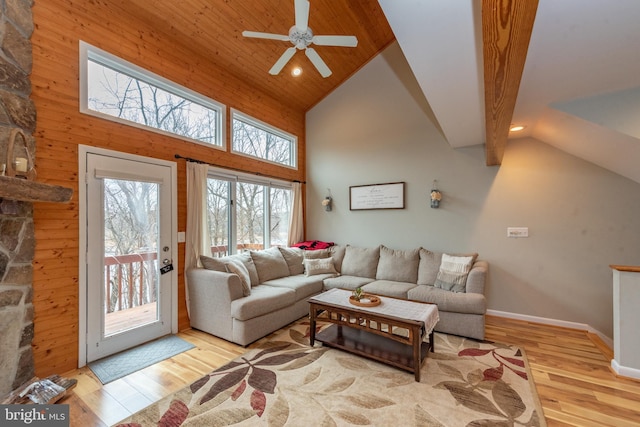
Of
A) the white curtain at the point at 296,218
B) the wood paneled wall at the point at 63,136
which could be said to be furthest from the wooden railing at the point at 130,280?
the white curtain at the point at 296,218

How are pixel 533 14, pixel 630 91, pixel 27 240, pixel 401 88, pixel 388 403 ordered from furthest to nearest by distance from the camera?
pixel 401 88, pixel 630 91, pixel 27 240, pixel 388 403, pixel 533 14

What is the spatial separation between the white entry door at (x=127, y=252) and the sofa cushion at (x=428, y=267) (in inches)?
132

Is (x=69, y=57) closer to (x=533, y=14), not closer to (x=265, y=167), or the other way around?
(x=265, y=167)

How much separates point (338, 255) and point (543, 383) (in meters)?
3.03

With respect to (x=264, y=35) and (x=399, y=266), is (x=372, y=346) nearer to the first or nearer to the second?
(x=399, y=266)

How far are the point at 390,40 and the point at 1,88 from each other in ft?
16.1

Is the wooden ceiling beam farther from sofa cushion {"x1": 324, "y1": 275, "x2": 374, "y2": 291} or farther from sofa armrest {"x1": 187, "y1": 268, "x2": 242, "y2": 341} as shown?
sofa armrest {"x1": 187, "y1": 268, "x2": 242, "y2": 341}

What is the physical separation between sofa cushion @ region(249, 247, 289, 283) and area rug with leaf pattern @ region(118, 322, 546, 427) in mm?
1285

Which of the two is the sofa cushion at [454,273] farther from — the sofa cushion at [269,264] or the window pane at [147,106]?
the window pane at [147,106]

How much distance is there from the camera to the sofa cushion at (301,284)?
371 cm

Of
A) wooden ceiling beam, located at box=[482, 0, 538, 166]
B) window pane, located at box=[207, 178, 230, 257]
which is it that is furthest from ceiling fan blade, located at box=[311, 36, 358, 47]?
window pane, located at box=[207, 178, 230, 257]

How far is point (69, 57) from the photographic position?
8.32 feet

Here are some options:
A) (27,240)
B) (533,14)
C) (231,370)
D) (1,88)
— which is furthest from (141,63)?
(533,14)

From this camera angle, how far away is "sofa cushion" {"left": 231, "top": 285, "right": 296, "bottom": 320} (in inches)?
116
